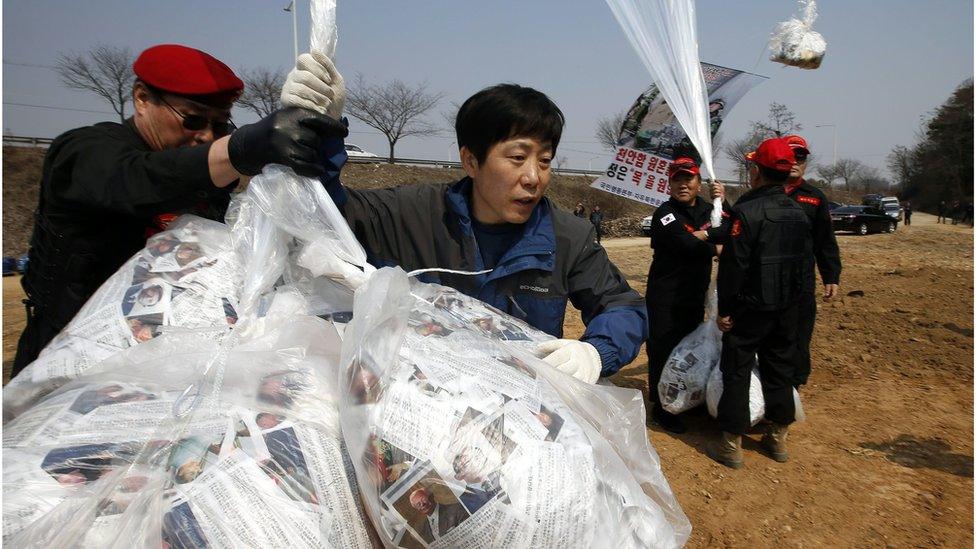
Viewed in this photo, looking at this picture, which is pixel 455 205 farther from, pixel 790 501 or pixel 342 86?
pixel 790 501

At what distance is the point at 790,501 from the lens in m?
2.97

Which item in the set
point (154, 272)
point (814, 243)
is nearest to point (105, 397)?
point (154, 272)

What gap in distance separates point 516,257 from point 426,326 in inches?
19.2

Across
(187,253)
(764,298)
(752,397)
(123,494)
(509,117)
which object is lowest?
(752,397)

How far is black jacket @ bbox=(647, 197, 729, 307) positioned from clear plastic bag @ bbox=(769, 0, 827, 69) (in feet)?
3.45

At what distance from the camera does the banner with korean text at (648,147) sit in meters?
4.14


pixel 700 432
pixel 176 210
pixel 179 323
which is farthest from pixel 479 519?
pixel 700 432

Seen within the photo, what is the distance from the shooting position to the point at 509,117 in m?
1.49

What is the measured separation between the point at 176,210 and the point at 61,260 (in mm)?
274

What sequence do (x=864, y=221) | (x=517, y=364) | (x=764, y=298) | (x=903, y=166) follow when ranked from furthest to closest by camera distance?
(x=903, y=166)
(x=864, y=221)
(x=764, y=298)
(x=517, y=364)

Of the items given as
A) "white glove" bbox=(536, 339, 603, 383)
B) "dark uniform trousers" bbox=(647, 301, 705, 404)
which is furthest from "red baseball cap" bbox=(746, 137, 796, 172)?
"white glove" bbox=(536, 339, 603, 383)

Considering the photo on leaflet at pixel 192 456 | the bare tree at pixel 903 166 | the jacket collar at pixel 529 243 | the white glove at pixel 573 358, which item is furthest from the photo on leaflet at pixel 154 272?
the bare tree at pixel 903 166

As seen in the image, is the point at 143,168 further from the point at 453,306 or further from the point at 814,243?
the point at 814,243

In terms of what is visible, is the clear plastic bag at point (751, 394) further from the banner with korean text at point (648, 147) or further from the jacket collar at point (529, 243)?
the jacket collar at point (529, 243)
